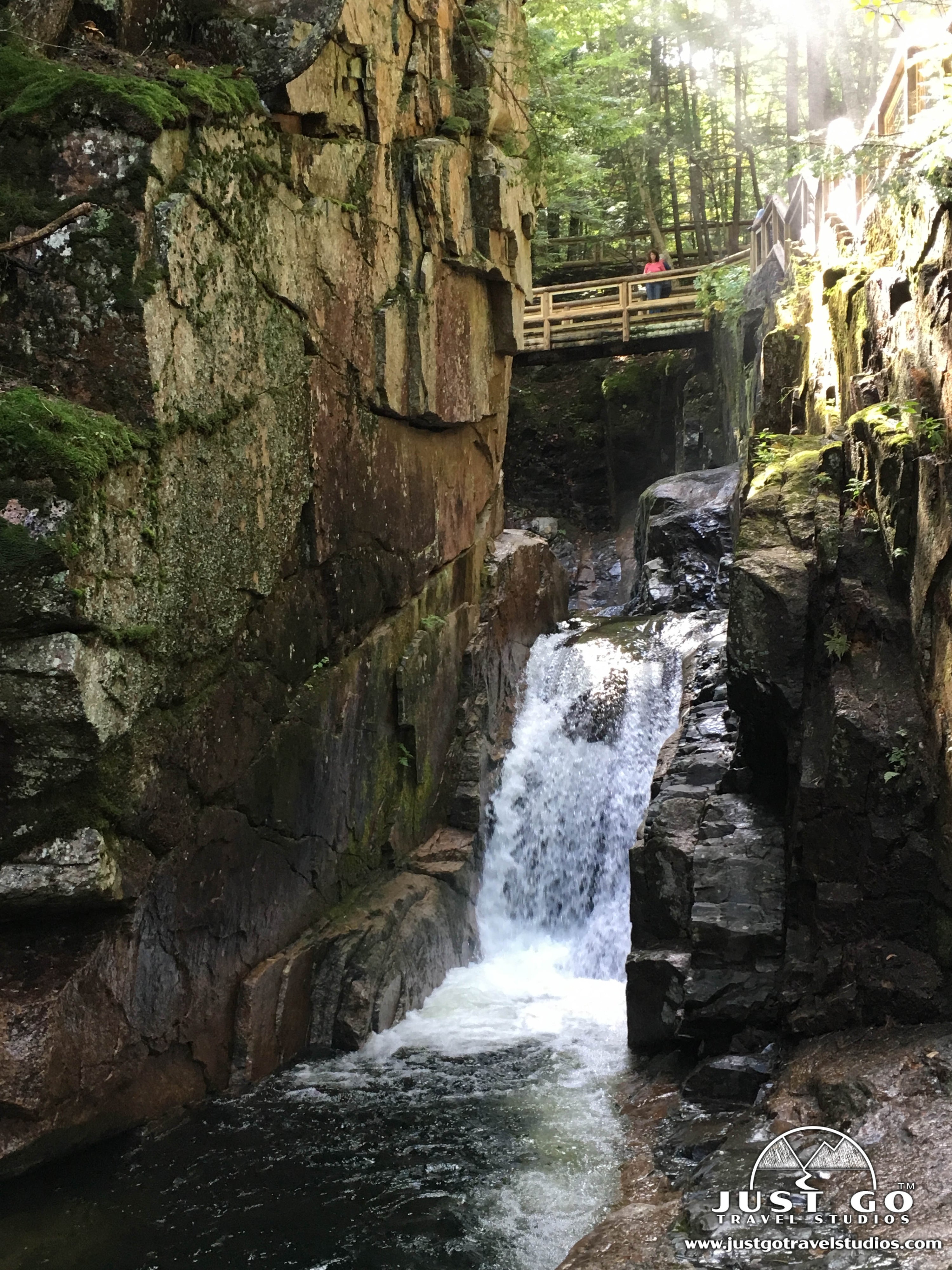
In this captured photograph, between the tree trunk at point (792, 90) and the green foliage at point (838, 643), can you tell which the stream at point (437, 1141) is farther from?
the tree trunk at point (792, 90)

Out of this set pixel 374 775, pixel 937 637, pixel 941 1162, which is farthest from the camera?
pixel 374 775

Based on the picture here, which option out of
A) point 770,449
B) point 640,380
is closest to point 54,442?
point 770,449

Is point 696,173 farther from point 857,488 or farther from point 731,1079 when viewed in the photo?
point 731,1079

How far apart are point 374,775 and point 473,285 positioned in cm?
528

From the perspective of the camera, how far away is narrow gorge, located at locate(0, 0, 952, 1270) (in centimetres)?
562

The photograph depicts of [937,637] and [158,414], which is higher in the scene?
[158,414]

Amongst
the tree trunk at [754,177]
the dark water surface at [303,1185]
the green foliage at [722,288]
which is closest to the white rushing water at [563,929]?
the dark water surface at [303,1185]

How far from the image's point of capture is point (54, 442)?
565 centimetres

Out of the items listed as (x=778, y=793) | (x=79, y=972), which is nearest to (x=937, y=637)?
(x=778, y=793)

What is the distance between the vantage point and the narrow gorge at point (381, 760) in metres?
5.62

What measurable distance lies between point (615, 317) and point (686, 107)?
7.70m

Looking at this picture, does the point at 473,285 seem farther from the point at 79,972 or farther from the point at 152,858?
the point at 79,972

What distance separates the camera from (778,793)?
8.04 m

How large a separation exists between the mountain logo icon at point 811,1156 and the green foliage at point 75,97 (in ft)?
21.2
